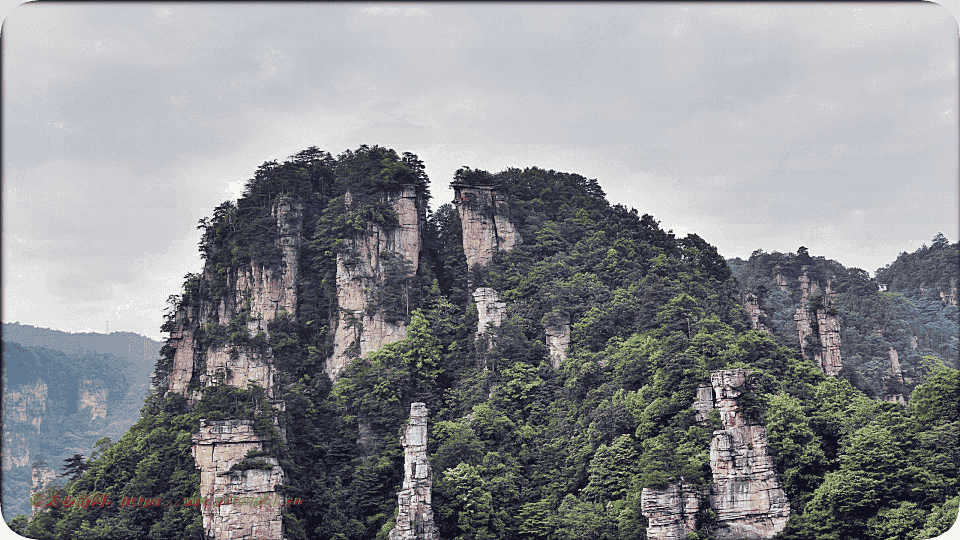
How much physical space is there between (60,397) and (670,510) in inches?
2605

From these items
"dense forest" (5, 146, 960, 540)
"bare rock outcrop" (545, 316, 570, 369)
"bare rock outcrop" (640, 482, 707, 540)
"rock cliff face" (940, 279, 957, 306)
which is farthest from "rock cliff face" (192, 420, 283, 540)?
"rock cliff face" (940, 279, 957, 306)

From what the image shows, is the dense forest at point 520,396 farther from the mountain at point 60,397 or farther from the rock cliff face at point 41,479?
the mountain at point 60,397

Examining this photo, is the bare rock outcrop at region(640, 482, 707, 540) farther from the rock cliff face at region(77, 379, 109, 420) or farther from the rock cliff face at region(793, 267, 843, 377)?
the rock cliff face at region(77, 379, 109, 420)

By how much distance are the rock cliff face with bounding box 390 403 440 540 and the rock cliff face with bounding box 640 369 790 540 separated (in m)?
7.13

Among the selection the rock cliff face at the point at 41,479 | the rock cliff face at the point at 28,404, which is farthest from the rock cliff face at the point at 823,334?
the rock cliff face at the point at 28,404

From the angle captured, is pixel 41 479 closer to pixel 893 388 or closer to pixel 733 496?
pixel 733 496

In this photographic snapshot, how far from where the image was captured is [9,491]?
5516 centimetres

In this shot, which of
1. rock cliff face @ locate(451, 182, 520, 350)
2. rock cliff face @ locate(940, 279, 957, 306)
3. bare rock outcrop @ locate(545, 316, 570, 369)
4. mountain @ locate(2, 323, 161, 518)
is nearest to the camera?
bare rock outcrop @ locate(545, 316, 570, 369)

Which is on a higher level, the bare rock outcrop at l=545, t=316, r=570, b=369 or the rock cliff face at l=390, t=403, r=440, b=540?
the bare rock outcrop at l=545, t=316, r=570, b=369

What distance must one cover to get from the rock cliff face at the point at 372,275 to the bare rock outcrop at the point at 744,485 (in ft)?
48.7

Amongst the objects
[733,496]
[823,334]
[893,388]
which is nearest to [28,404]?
[823,334]

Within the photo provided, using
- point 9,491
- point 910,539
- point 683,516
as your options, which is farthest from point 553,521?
point 9,491

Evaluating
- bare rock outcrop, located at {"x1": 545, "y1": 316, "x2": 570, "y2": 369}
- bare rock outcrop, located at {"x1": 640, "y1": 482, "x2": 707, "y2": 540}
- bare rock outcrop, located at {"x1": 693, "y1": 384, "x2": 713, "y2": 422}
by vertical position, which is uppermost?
bare rock outcrop, located at {"x1": 545, "y1": 316, "x2": 570, "y2": 369}

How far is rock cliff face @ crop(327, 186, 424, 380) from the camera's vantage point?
109ft
